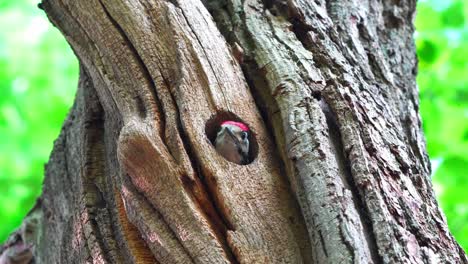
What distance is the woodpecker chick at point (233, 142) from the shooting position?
1.99 meters

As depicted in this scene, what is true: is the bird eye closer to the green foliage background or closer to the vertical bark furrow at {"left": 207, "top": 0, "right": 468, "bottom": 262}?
the vertical bark furrow at {"left": 207, "top": 0, "right": 468, "bottom": 262}

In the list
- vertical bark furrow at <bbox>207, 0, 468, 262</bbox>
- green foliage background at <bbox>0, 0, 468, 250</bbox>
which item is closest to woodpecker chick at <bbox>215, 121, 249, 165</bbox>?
vertical bark furrow at <bbox>207, 0, 468, 262</bbox>

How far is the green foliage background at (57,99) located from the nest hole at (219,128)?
286cm

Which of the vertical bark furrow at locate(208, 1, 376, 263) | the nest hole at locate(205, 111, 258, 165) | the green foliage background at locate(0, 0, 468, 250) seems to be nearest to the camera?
the vertical bark furrow at locate(208, 1, 376, 263)

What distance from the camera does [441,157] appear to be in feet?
16.3

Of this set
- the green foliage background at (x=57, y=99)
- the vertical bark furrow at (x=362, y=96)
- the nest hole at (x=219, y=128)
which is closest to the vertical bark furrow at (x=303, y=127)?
the vertical bark furrow at (x=362, y=96)

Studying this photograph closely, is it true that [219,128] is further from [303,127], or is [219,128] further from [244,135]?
[303,127]

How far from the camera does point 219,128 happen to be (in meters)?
2.13

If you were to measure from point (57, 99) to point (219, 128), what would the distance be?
516 cm

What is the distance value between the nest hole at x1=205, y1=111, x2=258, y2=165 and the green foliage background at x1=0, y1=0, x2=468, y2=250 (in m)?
2.86

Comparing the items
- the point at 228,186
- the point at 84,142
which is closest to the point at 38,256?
the point at 84,142

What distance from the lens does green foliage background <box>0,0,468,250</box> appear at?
4.88 meters

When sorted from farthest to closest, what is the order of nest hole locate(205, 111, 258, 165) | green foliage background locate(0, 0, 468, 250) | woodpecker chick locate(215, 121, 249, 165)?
green foliage background locate(0, 0, 468, 250) → nest hole locate(205, 111, 258, 165) → woodpecker chick locate(215, 121, 249, 165)

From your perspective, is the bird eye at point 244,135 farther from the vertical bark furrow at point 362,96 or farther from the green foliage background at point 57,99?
the green foliage background at point 57,99
